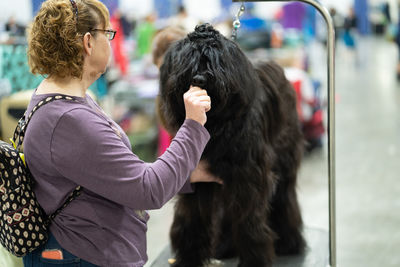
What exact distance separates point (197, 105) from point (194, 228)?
84 centimetres

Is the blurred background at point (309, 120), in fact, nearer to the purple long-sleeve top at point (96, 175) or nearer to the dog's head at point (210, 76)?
the purple long-sleeve top at point (96, 175)

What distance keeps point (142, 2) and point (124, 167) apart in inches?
481

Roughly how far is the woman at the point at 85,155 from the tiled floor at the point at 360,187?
1.93 meters

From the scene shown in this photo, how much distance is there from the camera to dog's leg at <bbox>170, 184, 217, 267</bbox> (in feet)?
6.71

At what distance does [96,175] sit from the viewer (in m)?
1.40

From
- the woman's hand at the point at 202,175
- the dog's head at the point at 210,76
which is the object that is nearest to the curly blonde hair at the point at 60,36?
the dog's head at the point at 210,76

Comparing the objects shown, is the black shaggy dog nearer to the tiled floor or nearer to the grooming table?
the grooming table

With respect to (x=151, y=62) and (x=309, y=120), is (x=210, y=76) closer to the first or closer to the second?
(x=309, y=120)

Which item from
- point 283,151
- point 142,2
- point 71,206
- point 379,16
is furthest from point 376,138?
point 379,16

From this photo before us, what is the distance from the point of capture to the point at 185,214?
2.13 m

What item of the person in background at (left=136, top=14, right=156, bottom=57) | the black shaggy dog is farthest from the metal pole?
the person in background at (left=136, top=14, right=156, bottom=57)

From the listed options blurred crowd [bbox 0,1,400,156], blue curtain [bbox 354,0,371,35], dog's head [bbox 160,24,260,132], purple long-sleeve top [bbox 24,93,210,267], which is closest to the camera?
purple long-sleeve top [bbox 24,93,210,267]

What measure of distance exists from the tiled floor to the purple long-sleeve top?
6.33 feet

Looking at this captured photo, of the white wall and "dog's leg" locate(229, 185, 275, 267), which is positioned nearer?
"dog's leg" locate(229, 185, 275, 267)
